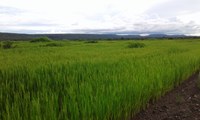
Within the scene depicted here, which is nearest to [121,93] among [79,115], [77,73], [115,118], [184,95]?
[115,118]

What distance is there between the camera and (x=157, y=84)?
4.16m

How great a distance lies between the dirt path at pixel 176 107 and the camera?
3438 millimetres

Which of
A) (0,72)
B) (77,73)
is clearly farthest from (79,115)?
(0,72)

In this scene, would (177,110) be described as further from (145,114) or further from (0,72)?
(0,72)

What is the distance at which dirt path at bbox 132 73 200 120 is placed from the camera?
11.3ft

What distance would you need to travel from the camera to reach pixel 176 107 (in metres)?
3.91

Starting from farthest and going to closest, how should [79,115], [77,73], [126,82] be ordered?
1. [77,73]
2. [126,82]
3. [79,115]

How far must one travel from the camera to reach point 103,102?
259 cm

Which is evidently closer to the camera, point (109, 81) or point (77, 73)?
point (109, 81)

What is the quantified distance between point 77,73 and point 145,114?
4.25ft

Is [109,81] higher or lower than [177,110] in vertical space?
higher

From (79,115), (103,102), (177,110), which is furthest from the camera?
(177,110)

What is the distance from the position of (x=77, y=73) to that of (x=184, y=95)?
2136 millimetres

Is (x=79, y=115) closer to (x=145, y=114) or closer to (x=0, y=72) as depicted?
(x=145, y=114)
